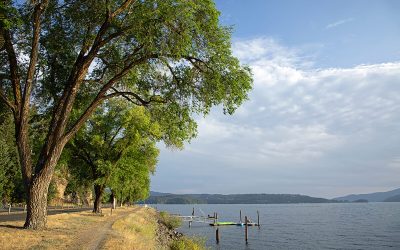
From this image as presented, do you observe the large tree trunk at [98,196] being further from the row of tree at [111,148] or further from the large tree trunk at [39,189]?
the large tree trunk at [39,189]

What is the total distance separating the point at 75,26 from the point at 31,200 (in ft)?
30.7

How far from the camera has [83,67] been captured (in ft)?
63.7

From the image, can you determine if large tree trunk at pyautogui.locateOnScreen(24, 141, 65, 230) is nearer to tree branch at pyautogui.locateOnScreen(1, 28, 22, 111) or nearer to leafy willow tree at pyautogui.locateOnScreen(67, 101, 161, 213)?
tree branch at pyautogui.locateOnScreen(1, 28, 22, 111)

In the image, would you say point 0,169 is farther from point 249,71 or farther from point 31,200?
point 249,71

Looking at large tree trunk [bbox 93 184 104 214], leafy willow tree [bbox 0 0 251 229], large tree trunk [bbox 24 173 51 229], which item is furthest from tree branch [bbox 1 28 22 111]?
large tree trunk [bbox 93 184 104 214]

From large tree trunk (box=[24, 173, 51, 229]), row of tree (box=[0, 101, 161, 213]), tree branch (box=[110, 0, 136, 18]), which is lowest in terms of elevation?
large tree trunk (box=[24, 173, 51, 229])

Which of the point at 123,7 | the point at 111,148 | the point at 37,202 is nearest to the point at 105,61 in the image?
the point at 123,7

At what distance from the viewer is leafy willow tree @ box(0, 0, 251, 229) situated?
17000mm

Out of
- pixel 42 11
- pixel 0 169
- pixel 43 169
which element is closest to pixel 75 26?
pixel 42 11

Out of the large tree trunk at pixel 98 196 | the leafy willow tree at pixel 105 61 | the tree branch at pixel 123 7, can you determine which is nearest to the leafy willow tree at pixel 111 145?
the large tree trunk at pixel 98 196

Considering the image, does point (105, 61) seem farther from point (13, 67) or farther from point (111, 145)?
point (111, 145)

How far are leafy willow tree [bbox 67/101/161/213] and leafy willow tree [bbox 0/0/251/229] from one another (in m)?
19.8

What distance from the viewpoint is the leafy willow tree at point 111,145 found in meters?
42.2

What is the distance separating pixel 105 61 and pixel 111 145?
986 inches
